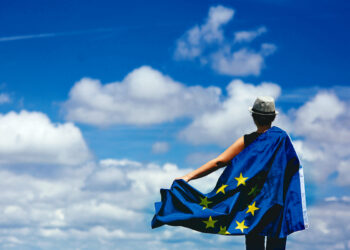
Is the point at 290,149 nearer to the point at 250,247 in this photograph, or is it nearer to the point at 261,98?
the point at 261,98

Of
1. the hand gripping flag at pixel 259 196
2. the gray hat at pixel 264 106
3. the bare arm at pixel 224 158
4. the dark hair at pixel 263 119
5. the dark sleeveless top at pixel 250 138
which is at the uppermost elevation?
the gray hat at pixel 264 106

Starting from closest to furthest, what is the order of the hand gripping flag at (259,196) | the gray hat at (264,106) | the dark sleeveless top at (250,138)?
the hand gripping flag at (259,196)
the gray hat at (264,106)
the dark sleeveless top at (250,138)

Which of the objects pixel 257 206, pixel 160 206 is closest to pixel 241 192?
pixel 257 206

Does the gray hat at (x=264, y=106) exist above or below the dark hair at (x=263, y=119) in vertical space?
above

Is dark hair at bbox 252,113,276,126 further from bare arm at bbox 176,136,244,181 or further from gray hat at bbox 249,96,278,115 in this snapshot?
bare arm at bbox 176,136,244,181

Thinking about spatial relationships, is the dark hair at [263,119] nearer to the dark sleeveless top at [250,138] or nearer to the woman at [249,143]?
the woman at [249,143]

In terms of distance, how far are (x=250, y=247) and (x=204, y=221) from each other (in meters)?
0.93

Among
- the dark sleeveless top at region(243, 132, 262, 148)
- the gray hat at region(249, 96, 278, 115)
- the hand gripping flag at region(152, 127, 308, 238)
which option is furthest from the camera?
the dark sleeveless top at region(243, 132, 262, 148)

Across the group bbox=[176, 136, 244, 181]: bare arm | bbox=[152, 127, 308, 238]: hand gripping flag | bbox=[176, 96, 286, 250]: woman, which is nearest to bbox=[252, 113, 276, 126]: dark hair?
bbox=[176, 96, 286, 250]: woman

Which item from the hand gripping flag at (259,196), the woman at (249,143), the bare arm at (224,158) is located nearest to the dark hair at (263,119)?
the woman at (249,143)

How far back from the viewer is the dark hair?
920cm

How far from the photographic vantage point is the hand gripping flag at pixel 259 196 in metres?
9.04

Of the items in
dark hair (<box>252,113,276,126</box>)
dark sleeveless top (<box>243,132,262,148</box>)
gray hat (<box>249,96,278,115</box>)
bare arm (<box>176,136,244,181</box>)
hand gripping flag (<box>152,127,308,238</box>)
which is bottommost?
hand gripping flag (<box>152,127,308,238</box>)

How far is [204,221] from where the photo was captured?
375 inches
